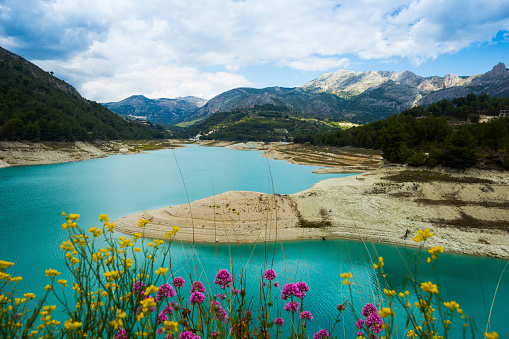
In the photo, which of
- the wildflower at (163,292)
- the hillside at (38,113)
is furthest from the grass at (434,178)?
the hillside at (38,113)

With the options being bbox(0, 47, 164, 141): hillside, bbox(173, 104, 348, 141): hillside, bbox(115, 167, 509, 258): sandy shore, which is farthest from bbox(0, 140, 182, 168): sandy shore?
bbox(173, 104, 348, 141): hillside

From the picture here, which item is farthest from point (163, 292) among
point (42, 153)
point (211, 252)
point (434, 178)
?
point (42, 153)

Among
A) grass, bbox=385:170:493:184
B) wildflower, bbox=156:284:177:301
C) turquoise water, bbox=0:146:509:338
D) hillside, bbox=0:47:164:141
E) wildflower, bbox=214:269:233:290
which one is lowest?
turquoise water, bbox=0:146:509:338

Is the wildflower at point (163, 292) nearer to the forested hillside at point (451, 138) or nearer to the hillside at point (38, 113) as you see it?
the forested hillside at point (451, 138)

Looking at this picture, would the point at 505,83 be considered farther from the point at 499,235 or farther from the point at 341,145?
the point at 499,235

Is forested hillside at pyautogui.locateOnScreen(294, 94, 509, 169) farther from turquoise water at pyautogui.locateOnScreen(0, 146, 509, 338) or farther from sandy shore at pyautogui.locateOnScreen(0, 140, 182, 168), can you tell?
sandy shore at pyautogui.locateOnScreen(0, 140, 182, 168)

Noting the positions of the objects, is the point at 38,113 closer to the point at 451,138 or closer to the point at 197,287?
the point at 197,287

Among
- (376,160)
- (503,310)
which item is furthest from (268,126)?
(503,310)
